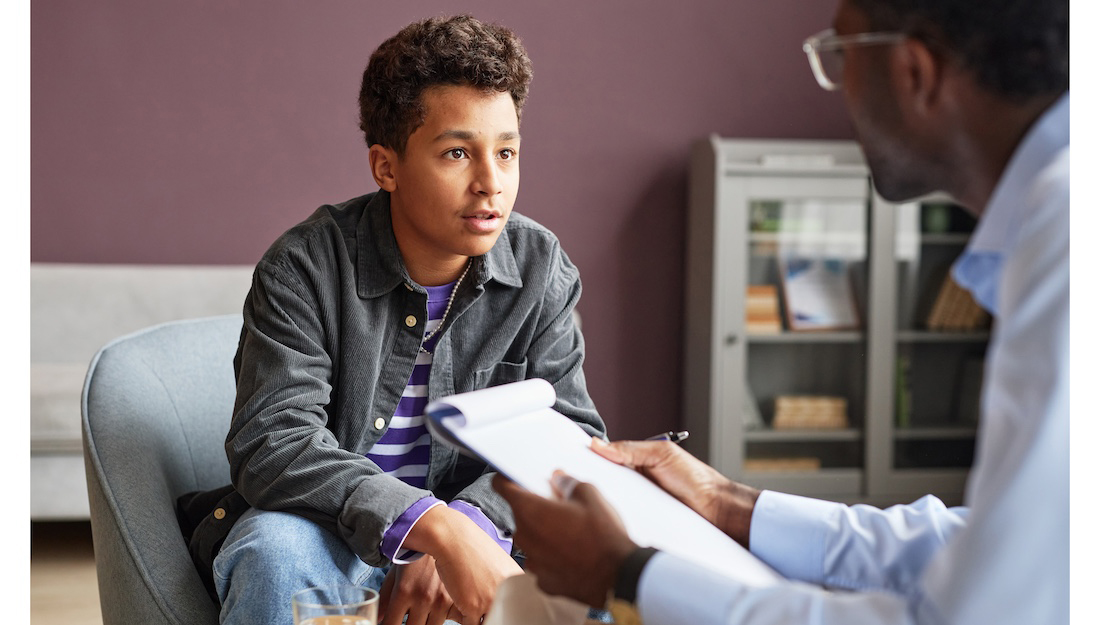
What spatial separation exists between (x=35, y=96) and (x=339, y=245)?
2.67 m

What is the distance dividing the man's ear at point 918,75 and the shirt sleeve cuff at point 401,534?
76 centimetres

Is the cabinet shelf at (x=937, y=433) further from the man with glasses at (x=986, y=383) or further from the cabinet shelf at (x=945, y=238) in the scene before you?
the man with glasses at (x=986, y=383)

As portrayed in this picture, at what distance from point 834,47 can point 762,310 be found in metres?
2.96

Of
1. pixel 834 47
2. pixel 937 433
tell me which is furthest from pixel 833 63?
pixel 937 433

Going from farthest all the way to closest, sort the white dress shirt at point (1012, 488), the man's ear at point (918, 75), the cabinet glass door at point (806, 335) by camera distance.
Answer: the cabinet glass door at point (806, 335) → the man's ear at point (918, 75) → the white dress shirt at point (1012, 488)

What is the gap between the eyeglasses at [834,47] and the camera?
826 mm

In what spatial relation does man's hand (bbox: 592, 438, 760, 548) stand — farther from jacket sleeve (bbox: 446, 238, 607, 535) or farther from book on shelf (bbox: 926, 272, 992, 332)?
book on shelf (bbox: 926, 272, 992, 332)

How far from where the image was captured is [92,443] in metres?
1.37

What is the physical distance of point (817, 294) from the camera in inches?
151

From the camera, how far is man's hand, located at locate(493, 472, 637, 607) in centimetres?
88

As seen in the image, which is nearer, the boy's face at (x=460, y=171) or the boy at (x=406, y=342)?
the boy at (x=406, y=342)

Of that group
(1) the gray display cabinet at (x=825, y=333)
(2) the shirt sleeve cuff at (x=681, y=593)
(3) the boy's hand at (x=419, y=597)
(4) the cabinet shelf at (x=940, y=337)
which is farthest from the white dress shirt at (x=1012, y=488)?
(4) the cabinet shelf at (x=940, y=337)

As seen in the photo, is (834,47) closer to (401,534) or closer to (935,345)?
(401,534)
